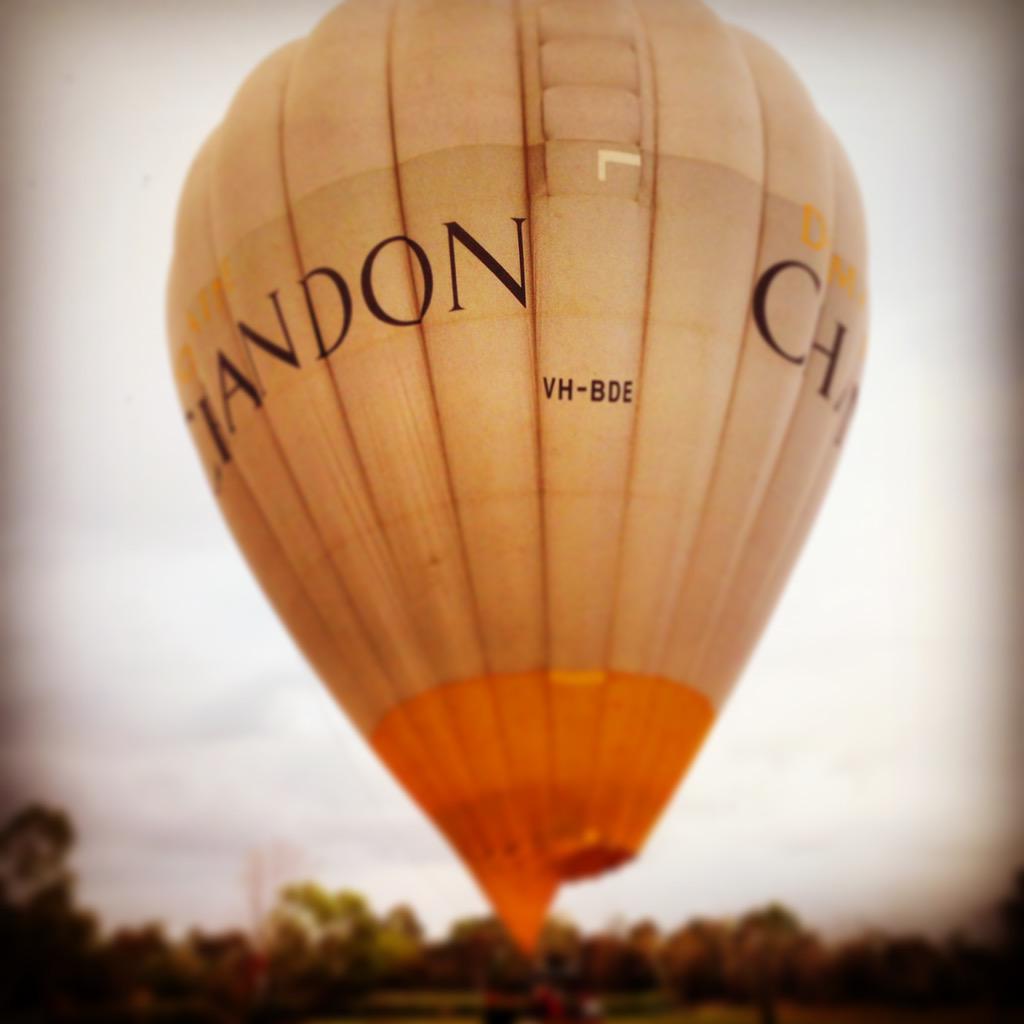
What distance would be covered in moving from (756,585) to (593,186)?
1.70 meters

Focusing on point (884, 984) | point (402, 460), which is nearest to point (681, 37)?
point (402, 460)

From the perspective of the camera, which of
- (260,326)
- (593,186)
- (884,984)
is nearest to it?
(593,186)

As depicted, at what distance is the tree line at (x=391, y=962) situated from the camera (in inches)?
285

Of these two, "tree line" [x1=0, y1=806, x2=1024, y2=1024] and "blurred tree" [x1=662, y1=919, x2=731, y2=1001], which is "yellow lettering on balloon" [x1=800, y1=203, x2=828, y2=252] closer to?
"tree line" [x1=0, y1=806, x2=1024, y2=1024]

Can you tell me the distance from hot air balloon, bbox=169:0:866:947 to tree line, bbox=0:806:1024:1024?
1774mm

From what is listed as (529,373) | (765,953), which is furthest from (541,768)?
(765,953)

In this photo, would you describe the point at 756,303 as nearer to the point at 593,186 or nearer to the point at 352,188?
the point at 593,186

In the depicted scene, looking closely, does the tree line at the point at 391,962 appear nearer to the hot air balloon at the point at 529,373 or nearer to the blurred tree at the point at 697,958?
the blurred tree at the point at 697,958

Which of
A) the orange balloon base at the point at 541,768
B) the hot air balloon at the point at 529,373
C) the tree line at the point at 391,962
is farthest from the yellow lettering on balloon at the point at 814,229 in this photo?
the tree line at the point at 391,962

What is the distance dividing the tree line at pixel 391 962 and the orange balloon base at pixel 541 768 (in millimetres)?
1421

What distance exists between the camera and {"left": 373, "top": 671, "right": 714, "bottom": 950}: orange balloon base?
17.0 feet

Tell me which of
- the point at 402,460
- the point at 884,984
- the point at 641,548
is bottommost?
the point at 884,984

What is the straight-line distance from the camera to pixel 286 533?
559 cm

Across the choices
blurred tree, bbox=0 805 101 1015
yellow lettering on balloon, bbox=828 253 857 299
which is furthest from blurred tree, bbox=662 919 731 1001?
yellow lettering on balloon, bbox=828 253 857 299
